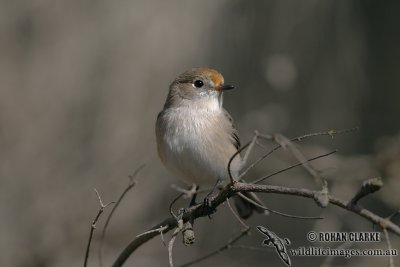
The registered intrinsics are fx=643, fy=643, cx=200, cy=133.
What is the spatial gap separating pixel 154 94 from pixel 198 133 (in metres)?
2.85

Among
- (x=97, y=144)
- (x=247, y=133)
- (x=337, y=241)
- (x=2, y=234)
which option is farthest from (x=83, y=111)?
(x=337, y=241)

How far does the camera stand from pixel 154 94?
7.52m

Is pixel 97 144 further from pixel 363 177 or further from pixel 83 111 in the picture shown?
pixel 363 177

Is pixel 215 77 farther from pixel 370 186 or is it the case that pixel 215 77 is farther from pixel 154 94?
pixel 370 186

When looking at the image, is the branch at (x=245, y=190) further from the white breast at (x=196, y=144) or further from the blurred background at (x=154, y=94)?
the blurred background at (x=154, y=94)

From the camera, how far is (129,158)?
6715 mm

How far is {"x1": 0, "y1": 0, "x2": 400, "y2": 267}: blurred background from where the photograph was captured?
6414 millimetres

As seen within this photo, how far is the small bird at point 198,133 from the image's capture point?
15.3 ft

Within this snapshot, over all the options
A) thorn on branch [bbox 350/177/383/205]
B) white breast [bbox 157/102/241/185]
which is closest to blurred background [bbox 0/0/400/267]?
white breast [bbox 157/102/241/185]

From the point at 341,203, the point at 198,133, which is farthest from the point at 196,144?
the point at 341,203

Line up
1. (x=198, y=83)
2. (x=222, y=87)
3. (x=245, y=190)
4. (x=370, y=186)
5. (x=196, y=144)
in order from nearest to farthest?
(x=370, y=186) → (x=245, y=190) → (x=196, y=144) → (x=222, y=87) → (x=198, y=83)

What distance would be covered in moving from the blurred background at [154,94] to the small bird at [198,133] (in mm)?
972

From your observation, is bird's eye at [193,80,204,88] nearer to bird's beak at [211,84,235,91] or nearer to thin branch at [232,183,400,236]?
bird's beak at [211,84,235,91]

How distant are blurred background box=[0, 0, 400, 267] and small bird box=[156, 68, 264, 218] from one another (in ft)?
3.19
